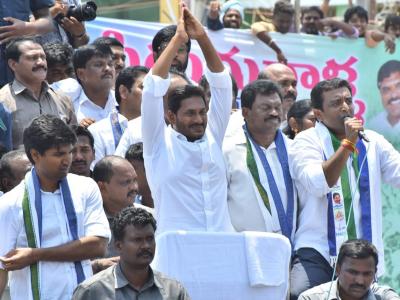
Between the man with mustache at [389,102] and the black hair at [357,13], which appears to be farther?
the black hair at [357,13]

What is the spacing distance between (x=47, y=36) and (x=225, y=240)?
3786 millimetres

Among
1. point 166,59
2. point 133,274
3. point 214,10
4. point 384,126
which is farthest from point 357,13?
point 133,274

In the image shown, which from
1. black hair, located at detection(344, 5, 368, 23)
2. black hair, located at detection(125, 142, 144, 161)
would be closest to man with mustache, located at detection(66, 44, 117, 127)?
black hair, located at detection(125, 142, 144, 161)

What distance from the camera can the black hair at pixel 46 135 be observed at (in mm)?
7113

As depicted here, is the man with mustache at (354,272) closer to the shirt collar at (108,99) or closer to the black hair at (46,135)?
the black hair at (46,135)

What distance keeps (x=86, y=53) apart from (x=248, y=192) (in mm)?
2321

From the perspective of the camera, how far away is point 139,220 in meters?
7.02

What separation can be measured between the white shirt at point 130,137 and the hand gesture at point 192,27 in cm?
130

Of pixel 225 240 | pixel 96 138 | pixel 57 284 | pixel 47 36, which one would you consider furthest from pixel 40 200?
pixel 47 36

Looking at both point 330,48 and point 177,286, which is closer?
point 177,286

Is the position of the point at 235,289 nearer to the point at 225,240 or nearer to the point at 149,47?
the point at 225,240

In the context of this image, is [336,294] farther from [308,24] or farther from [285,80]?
[308,24]

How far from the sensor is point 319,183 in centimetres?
795

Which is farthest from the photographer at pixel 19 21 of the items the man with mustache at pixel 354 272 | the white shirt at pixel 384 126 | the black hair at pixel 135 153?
the white shirt at pixel 384 126
